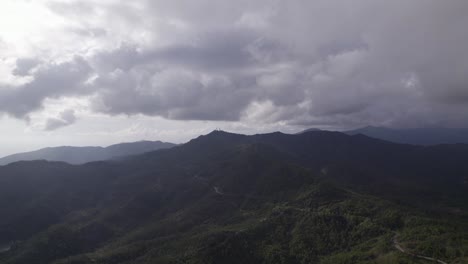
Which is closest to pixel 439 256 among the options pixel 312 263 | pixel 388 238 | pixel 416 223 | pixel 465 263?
pixel 465 263

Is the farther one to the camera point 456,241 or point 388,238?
point 388,238

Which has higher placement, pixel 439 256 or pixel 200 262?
pixel 439 256

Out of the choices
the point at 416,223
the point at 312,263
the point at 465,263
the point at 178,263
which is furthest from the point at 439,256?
the point at 178,263

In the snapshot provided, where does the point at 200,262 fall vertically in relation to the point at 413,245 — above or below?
below

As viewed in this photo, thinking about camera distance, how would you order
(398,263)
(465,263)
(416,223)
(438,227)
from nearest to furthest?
(465,263)
(398,263)
(438,227)
(416,223)

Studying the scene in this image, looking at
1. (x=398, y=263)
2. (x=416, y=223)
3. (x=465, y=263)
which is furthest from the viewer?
(x=416, y=223)

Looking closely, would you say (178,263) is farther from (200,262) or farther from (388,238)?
(388,238)

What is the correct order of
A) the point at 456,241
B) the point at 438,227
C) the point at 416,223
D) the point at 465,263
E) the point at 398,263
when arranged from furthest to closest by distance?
1. the point at 416,223
2. the point at 438,227
3. the point at 456,241
4. the point at 398,263
5. the point at 465,263

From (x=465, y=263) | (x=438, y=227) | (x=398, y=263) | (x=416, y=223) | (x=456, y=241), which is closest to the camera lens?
(x=465, y=263)

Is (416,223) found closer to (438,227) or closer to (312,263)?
(438,227)
